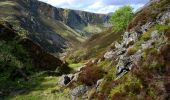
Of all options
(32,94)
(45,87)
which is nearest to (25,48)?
(45,87)

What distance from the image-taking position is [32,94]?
3853cm

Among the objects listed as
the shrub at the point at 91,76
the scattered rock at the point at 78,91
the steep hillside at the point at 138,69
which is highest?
the steep hillside at the point at 138,69

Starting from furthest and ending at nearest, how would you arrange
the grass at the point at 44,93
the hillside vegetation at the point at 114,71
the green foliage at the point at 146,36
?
the grass at the point at 44,93 < the green foliage at the point at 146,36 < the hillside vegetation at the point at 114,71

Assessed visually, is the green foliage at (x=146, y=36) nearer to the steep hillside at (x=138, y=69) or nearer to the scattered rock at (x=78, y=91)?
the steep hillside at (x=138, y=69)

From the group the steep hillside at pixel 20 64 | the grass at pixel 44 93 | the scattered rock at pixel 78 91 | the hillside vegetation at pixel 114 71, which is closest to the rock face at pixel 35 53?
the steep hillside at pixel 20 64

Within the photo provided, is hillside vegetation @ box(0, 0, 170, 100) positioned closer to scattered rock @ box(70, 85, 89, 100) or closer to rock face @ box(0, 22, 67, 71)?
scattered rock @ box(70, 85, 89, 100)

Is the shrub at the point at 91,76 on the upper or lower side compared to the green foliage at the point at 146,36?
lower

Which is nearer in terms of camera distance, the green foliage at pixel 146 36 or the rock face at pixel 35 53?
the green foliage at pixel 146 36

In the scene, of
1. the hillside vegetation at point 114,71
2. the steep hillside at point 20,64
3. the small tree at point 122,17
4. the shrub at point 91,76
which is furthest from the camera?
the small tree at point 122,17

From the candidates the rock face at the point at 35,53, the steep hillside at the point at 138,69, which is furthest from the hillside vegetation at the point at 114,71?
the rock face at the point at 35,53

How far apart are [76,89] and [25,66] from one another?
2282 cm

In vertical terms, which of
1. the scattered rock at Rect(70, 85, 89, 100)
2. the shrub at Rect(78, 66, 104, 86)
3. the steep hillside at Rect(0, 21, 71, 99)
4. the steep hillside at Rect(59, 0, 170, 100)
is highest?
the steep hillside at Rect(59, 0, 170, 100)

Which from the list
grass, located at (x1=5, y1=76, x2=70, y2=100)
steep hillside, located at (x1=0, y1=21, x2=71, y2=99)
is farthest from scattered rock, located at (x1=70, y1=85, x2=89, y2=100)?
steep hillside, located at (x1=0, y1=21, x2=71, y2=99)

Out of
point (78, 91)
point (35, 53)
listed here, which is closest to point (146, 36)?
point (78, 91)
